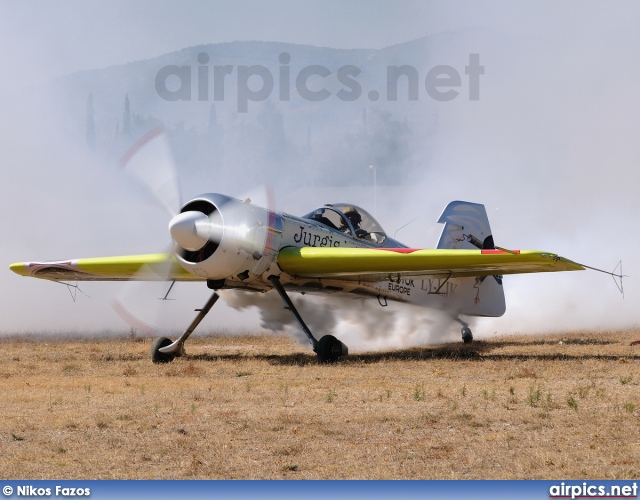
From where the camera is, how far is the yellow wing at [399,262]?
604 inches

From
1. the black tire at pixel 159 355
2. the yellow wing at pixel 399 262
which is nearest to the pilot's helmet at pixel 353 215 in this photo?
the yellow wing at pixel 399 262

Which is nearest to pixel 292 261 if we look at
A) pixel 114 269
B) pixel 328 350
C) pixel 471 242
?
pixel 328 350

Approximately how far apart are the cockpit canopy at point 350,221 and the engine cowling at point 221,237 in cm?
189

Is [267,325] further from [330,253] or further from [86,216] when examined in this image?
[86,216]

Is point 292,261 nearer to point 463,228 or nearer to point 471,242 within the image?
point 463,228

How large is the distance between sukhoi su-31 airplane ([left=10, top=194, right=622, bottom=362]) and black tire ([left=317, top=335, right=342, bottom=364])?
18 mm

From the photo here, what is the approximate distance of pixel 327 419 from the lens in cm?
915

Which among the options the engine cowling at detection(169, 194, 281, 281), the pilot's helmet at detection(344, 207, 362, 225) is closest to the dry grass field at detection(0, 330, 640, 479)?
the engine cowling at detection(169, 194, 281, 281)

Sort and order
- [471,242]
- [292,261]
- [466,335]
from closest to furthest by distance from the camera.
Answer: [292,261] → [466,335] → [471,242]

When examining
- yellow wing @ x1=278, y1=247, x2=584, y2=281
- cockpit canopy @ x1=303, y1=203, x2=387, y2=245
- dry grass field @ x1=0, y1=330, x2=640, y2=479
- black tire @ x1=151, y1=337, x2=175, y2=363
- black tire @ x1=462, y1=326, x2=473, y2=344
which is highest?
cockpit canopy @ x1=303, y1=203, x2=387, y2=245

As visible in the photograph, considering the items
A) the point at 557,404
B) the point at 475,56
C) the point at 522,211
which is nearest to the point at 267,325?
the point at 557,404

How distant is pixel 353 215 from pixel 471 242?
15.5 feet

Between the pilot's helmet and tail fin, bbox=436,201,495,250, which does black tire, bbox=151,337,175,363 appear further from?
tail fin, bbox=436,201,495,250

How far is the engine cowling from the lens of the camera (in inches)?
592
